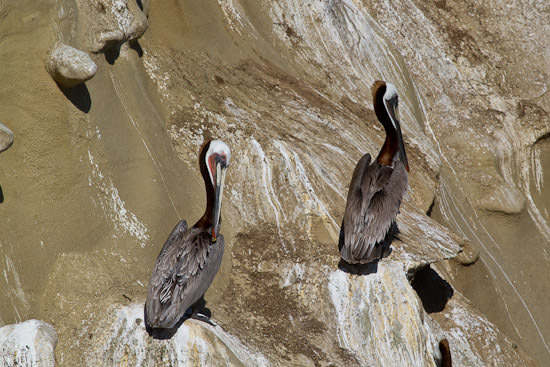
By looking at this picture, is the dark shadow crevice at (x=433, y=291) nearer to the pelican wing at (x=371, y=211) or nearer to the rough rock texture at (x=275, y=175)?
the rough rock texture at (x=275, y=175)

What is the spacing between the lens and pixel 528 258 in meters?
14.0

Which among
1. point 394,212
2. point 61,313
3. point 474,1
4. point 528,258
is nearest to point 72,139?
point 61,313

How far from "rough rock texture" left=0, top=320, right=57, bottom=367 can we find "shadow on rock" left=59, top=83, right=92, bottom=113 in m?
2.85

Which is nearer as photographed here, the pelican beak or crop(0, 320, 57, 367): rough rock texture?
crop(0, 320, 57, 367): rough rock texture

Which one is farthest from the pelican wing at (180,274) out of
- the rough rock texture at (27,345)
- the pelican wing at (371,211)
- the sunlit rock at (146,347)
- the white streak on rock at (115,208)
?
the pelican wing at (371,211)

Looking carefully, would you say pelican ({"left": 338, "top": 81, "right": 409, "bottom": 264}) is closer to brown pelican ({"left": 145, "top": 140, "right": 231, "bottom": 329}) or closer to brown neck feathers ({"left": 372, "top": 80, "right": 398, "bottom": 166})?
brown neck feathers ({"left": 372, "top": 80, "right": 398, "bottom": 166})

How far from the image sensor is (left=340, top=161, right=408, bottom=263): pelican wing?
8.33m

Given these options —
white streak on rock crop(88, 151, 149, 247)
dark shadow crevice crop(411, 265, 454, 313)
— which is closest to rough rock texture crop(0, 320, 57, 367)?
white streak on rock crop(88, 151, 149, 247)

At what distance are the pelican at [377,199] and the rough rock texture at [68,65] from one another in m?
3.87

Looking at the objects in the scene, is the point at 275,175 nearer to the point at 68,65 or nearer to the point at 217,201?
the point at 217,201

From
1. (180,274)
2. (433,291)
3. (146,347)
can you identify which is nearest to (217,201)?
(180,274)

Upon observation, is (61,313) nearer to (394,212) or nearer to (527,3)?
(394,212)

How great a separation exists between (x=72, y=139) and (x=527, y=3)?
13236 mm

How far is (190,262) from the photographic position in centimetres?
710
